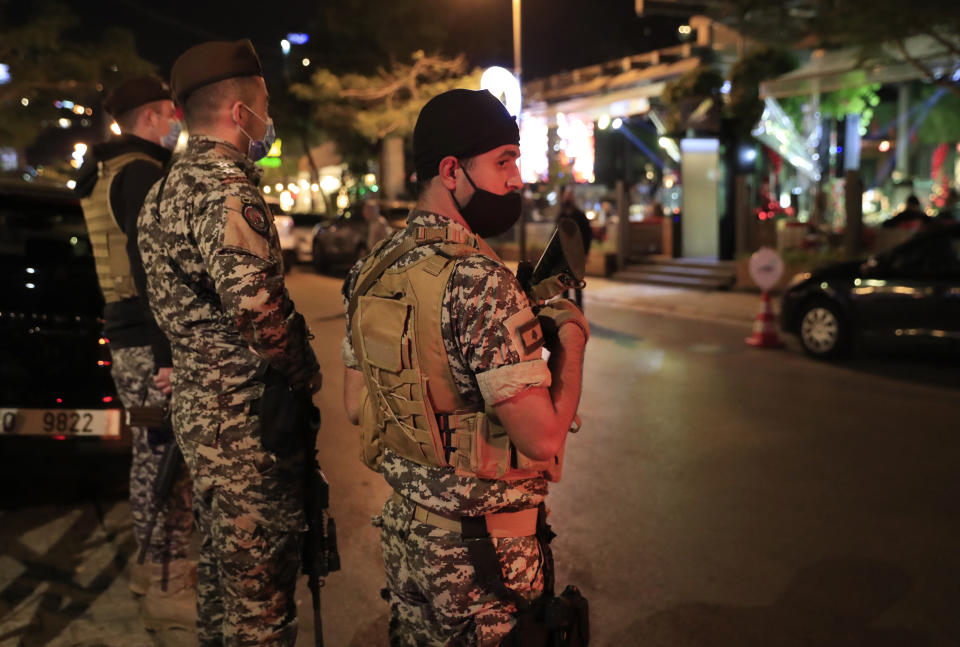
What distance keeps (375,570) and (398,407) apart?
7.74 ft

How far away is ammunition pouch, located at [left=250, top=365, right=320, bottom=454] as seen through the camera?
8.48ft

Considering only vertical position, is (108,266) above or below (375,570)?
above

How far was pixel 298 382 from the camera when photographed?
2.64 m

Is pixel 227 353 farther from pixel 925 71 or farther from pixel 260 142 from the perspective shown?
pixel 925 71

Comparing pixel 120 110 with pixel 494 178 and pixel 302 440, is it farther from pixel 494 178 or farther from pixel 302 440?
pixel 494 178

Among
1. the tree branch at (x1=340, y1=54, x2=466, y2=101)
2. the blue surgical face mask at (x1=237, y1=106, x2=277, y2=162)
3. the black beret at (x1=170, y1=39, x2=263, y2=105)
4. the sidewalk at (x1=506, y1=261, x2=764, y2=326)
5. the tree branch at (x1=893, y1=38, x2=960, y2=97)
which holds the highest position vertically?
the tree branch at (x1=340, y1=54, x2=466, y2=101)

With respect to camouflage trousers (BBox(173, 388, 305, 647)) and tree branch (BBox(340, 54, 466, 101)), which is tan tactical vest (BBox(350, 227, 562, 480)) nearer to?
camouflage trousers (BBox(173, 388, 305, 647))

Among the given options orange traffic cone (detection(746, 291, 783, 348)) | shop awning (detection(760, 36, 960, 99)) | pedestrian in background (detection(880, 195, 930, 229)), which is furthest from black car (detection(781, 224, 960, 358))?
shop awning (detection(760, 36, 960, 99))

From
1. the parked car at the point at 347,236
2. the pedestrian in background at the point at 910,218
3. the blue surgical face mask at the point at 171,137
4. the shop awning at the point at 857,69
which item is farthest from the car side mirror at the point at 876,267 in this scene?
the parked car at the point at 347,236

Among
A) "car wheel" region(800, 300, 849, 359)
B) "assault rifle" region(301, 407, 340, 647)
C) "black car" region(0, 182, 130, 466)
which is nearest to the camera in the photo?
"assault rifle" region(301, 407, 340, 647)

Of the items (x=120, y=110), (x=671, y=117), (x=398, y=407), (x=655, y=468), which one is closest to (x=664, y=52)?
(x=671, y=117)

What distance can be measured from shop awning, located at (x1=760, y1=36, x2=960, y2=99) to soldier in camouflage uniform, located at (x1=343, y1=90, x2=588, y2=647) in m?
14.4

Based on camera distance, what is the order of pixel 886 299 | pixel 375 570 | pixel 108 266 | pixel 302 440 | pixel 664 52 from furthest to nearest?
pixel 664 52 < pixel 886 299 < pixel 375 570 < pixel 108 266 < pixel 302 440

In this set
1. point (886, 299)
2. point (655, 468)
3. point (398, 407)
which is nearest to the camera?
point (398, 407)
